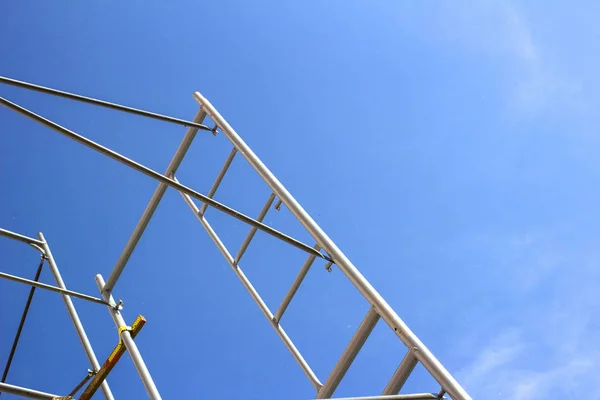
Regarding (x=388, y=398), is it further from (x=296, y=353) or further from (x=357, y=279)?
(x=296, y=353)

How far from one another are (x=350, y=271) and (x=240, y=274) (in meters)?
1.92

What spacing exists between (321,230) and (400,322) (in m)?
1.23

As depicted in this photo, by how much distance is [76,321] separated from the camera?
6730 millimetres

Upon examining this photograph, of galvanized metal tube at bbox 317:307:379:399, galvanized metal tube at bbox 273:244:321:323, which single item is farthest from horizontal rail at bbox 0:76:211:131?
galvanized metal tube at bbox 317:307:379:399

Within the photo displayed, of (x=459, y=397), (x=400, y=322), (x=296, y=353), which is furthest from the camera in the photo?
(x=296, y=353)

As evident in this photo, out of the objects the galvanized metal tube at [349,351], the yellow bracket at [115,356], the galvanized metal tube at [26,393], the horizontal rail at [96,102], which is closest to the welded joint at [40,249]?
the galvanized metal tube at [26,393]

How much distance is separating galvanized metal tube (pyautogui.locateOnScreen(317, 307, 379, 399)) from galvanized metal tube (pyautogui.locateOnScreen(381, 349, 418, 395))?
38 cm

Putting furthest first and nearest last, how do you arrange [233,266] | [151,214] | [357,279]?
[233,266], [151,214], [357,279]

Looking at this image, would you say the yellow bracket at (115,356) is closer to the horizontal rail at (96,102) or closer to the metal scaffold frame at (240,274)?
the metal scaffold frame at (240,274)

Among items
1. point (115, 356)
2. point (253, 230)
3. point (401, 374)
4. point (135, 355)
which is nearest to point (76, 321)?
point (115, 356)

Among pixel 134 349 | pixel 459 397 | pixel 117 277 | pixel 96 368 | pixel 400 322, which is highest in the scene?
pixel 117 277

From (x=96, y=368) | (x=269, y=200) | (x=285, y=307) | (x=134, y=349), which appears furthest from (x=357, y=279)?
(x=96, y=368)

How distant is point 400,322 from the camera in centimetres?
452

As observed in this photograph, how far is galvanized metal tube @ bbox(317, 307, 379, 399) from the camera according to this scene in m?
4.62
